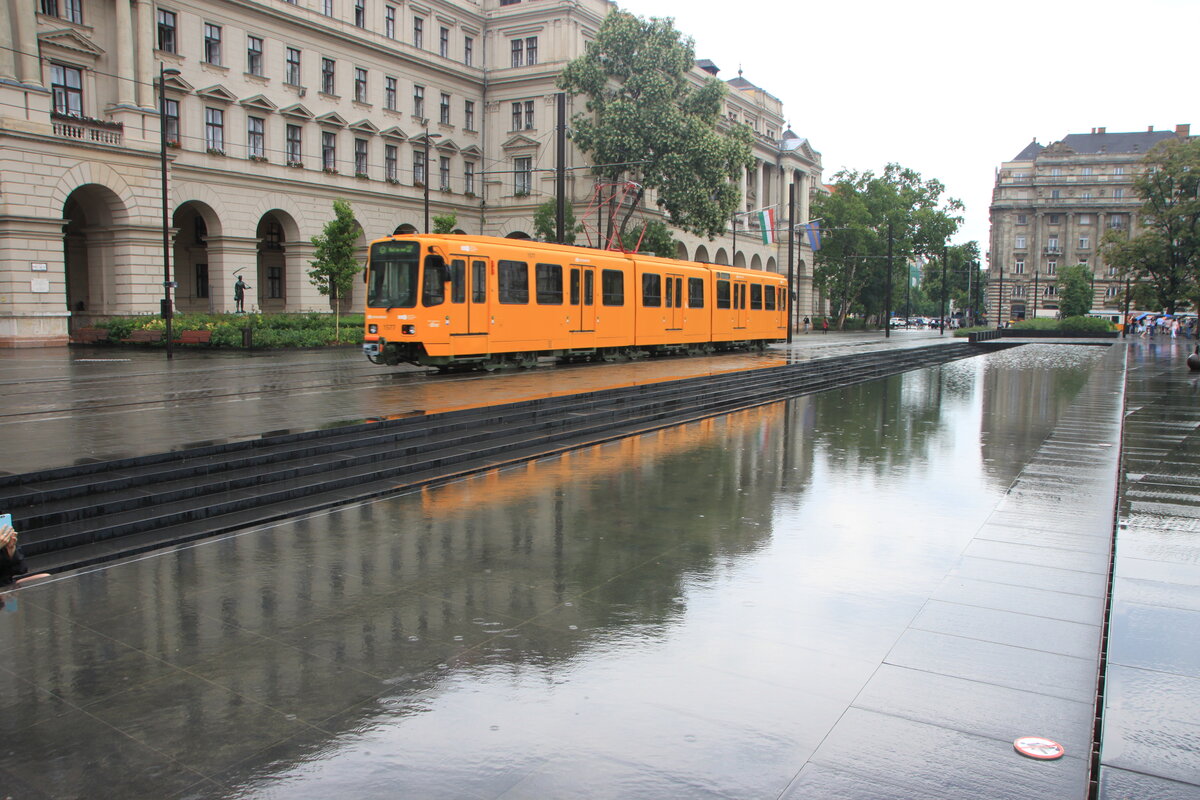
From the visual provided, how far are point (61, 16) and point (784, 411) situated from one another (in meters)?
33.5

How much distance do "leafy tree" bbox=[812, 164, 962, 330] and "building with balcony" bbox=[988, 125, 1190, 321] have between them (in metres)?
29.8

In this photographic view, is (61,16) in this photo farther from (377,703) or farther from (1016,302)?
(1016,302)

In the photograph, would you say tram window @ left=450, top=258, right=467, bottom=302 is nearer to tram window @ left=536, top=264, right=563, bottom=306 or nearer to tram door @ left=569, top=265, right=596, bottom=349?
tram window @ left=536, top=264, right=563, bottom=306

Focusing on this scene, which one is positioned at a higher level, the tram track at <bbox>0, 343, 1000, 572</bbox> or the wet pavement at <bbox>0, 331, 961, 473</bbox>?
the wet pavement at <bbox>0, 331, 961, 473</bbox>

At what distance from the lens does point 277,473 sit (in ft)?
30.0

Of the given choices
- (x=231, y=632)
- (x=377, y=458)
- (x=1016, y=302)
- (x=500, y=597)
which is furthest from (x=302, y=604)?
(x=1016, y=302)

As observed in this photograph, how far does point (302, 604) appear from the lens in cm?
591

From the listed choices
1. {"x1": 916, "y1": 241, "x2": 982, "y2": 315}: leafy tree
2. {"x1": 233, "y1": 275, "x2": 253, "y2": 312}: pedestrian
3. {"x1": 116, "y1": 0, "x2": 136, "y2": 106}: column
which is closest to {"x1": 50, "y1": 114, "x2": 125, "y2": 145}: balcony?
{"x1": 116, "y1": 0, "x2": 136, "y2": 106}: column

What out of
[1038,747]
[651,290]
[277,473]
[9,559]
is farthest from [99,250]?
[1038,747]

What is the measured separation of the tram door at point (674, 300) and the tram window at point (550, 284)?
611 cm

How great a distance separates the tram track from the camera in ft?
23.9

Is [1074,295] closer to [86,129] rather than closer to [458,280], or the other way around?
[458,280]

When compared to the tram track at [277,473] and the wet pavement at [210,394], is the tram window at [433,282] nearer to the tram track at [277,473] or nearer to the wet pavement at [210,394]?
the wet pavement at [210,394]

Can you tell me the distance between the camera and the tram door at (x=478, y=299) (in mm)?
20953
